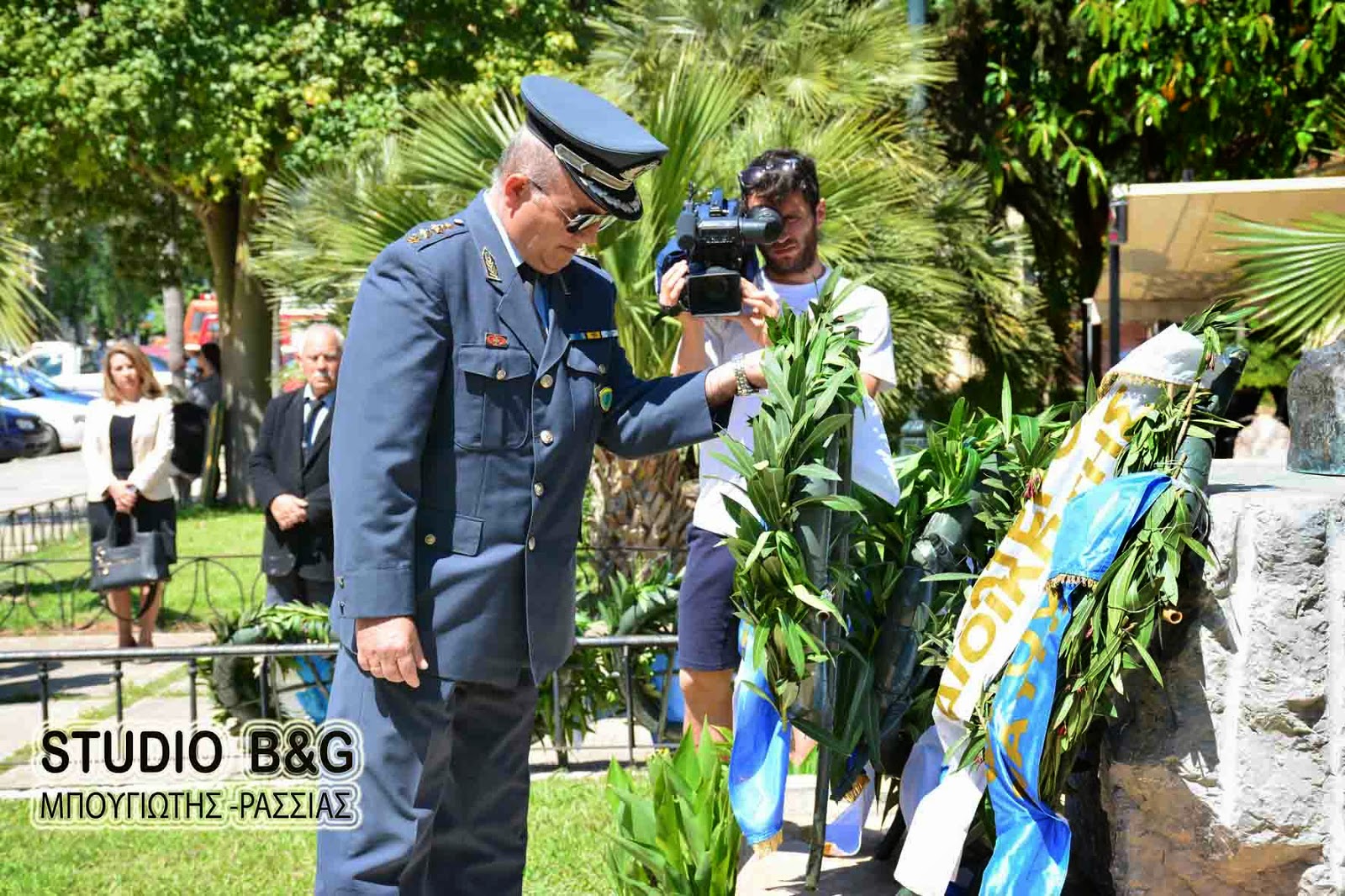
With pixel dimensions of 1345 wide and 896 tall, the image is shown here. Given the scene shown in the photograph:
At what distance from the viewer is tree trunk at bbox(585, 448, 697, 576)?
26.5 ft

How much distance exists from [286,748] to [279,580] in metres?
1.51

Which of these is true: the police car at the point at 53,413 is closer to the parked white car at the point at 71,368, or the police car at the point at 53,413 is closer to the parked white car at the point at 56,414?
the parked white car at the point at 56,414

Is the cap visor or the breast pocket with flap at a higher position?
the cap visor

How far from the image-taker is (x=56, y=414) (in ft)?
92.8

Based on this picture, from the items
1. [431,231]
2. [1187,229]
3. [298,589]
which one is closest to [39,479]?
[298,589]

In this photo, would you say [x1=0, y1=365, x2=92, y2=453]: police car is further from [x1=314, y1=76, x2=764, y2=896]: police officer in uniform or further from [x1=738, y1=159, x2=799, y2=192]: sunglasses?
[x1=314, y1=76, x2=764, y2=896]: police officer in uniform

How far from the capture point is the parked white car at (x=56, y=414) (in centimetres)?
2791

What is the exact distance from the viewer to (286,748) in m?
5.08

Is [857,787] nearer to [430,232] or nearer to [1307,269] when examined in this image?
[430,232]

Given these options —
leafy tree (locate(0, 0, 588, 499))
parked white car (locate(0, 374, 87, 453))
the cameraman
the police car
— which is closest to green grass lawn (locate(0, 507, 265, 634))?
leafy tree (locate(0, 0, 588, 499))

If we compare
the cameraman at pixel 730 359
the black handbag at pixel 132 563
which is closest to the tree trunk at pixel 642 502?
the black handbag at pixel 132 563

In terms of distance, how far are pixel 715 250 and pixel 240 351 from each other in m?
15.3

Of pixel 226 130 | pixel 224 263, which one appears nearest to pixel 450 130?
pixel 226 130

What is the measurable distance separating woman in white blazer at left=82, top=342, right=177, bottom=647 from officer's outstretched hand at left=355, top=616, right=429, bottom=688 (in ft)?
18.9
